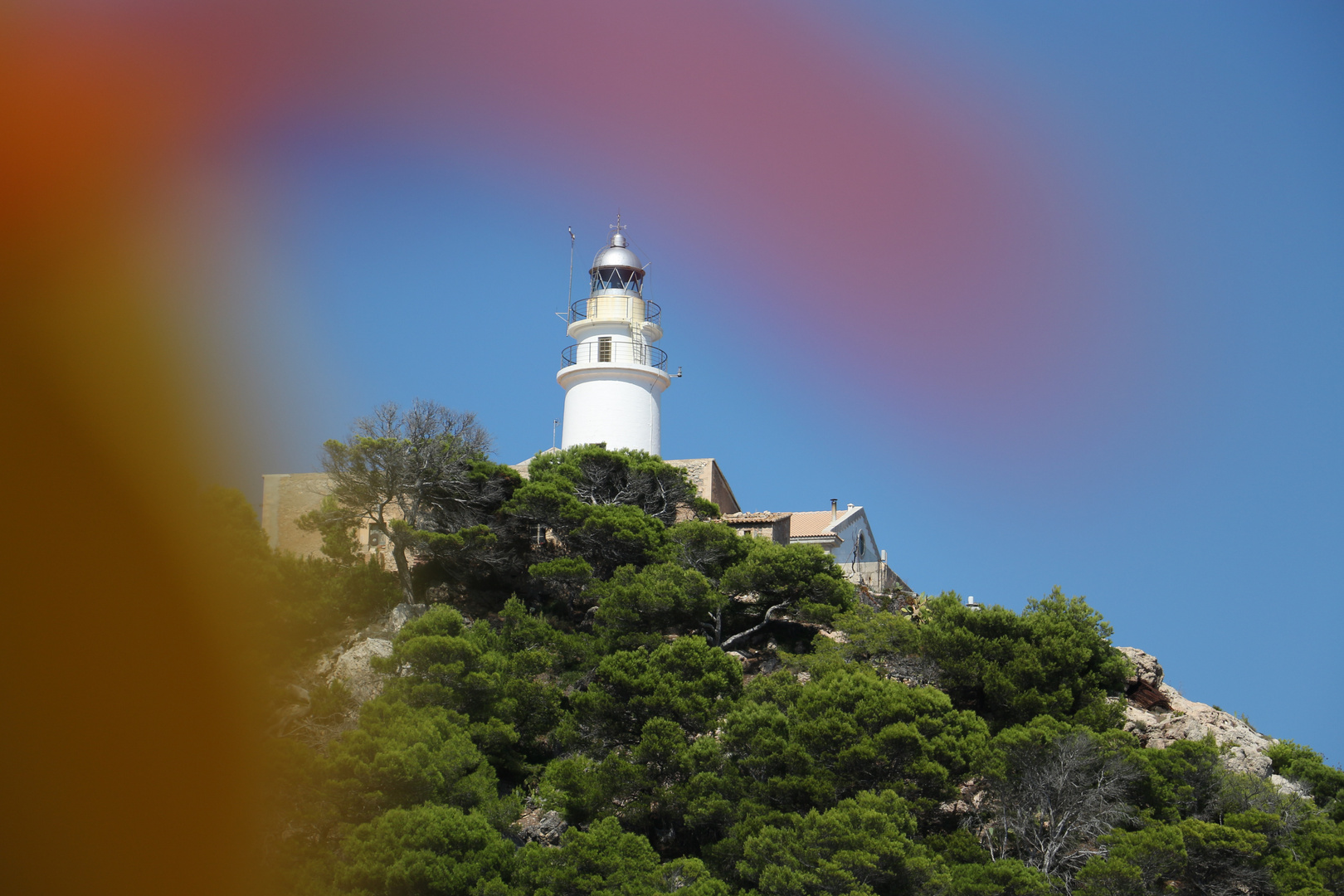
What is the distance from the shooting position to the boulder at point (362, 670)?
25672 millimetres

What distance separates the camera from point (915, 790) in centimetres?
2191

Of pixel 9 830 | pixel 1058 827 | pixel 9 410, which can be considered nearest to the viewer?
pixel 9 410

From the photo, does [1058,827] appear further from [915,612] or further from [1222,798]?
[915,612]

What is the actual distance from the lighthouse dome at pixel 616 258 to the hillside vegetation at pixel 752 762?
14.1 m

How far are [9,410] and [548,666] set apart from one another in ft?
41.3

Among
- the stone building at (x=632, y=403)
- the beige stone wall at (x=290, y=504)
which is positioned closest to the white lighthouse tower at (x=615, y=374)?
the stone building at (x=632, y=403)

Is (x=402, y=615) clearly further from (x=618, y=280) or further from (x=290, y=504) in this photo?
(x=618, y=280)

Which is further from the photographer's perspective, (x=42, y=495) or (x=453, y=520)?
(x=453, y=520)

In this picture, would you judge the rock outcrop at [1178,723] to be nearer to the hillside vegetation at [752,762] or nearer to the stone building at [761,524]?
the hillside vegetation at [752,762]

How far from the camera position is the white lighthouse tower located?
37.1 meters

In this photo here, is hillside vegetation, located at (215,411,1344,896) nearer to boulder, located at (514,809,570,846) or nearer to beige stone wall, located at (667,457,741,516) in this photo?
boulder, located at (514,809,570,846)

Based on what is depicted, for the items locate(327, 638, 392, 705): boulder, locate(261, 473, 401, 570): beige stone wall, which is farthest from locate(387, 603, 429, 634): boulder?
locate(261, 473, 401, 570): beige stone wall

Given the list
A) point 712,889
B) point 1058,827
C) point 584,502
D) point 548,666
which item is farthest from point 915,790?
point 584,502

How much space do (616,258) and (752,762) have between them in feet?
70.5
